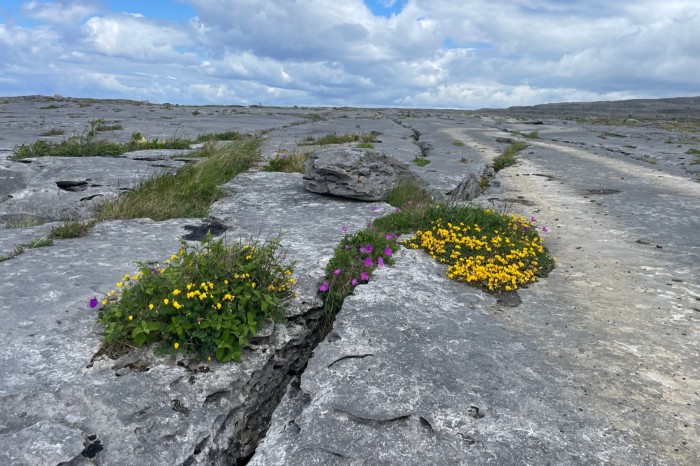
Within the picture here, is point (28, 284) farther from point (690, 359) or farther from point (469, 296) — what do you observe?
point (690, 359)

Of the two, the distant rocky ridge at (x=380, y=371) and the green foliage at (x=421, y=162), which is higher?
the green foliage at (x=421, y=162)

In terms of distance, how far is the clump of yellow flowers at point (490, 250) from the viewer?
548cm

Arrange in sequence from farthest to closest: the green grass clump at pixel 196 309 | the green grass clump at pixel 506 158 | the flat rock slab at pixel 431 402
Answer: the green grass clump at pixel 506 158 → the green grass clump at pixel 196 309 → the flat rock slab at pixel 431 402

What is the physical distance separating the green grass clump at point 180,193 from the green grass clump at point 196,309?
305 centimetres

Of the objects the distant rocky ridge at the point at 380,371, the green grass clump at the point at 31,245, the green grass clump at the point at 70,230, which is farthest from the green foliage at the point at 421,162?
the green grass clump at the point at 31,245

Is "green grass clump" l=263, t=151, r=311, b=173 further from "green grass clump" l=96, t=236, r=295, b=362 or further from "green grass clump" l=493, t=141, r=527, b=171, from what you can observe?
"green grass clump" l=96, t=236, r=295, b=362

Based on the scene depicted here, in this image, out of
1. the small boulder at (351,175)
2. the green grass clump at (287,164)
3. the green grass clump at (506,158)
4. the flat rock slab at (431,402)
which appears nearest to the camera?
the flat rock slab at (431,402)

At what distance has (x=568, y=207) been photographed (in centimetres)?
927

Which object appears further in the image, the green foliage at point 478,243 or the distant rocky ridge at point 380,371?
the green foliage at point 478,243

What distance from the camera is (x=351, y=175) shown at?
8.48 metres

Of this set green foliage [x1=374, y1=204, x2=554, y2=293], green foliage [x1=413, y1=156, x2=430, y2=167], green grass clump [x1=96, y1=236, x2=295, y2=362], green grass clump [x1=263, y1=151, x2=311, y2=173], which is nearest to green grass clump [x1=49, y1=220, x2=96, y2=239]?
green grass clump [x1=96, y1=236, x2=295, y2=362]

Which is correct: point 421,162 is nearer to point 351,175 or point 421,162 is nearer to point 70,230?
point 351,175

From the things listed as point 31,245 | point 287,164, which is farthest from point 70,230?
point 287,164

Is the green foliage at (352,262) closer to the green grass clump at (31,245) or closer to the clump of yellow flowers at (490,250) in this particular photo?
the clump of yellow flowers at (490,250)
